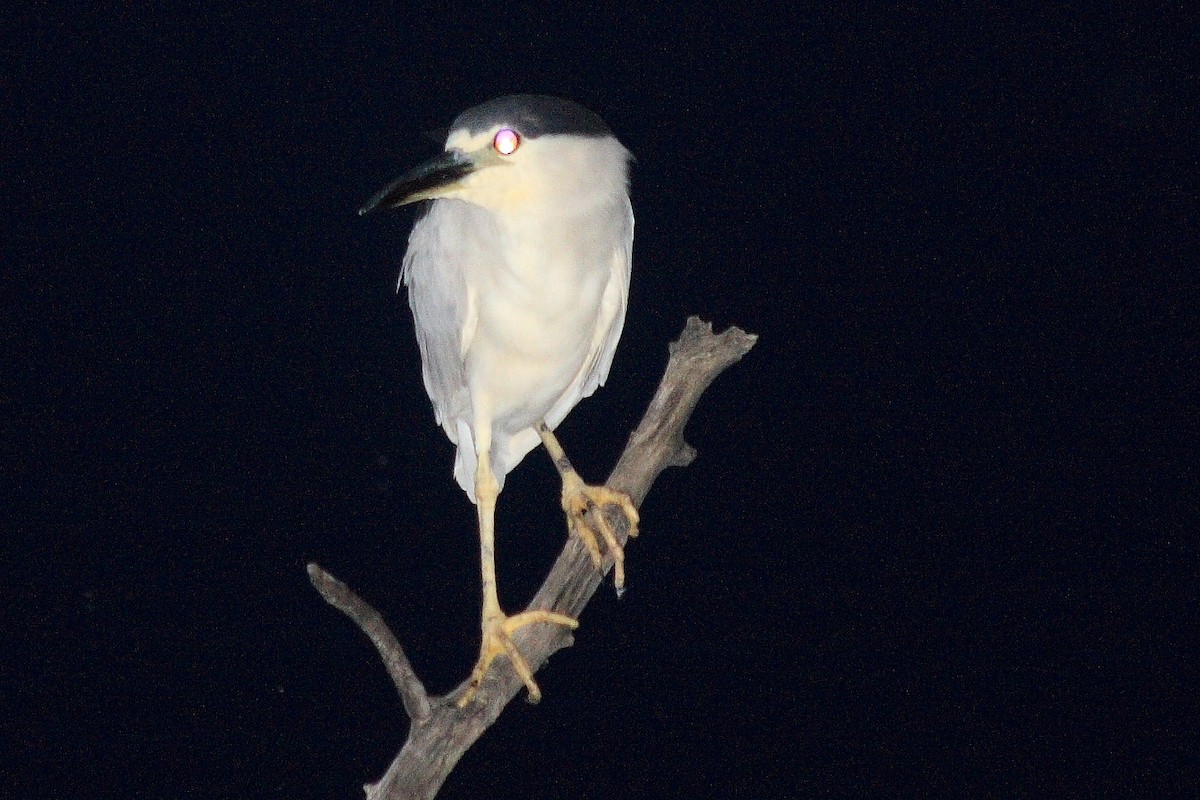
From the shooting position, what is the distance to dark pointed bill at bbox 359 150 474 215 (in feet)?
5.94

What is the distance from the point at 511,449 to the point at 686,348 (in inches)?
17.4

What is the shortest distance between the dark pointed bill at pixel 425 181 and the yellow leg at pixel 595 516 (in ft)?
2.06

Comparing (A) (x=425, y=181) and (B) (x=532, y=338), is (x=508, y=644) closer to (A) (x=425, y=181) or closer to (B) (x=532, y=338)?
(B) (x=532, y=338)

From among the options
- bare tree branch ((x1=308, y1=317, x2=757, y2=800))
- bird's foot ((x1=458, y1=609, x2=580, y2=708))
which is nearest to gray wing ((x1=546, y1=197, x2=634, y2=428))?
bare tree branch ((x1=308, y1=317, x2=757, y2=800))

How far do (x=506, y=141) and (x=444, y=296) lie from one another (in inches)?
13.4

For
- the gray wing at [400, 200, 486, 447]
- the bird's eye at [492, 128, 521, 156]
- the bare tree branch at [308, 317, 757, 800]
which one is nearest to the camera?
the bird's eye at [492, 128, 521, 156]

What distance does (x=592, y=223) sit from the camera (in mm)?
1962

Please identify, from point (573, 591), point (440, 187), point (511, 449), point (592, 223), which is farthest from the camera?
point (511, 449)

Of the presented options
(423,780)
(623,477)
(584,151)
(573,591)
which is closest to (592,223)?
(584,151)

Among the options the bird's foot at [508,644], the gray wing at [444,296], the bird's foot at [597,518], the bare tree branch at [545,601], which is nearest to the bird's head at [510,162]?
the gray wing at [444,296]

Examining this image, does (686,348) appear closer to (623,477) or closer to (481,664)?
(623,477)

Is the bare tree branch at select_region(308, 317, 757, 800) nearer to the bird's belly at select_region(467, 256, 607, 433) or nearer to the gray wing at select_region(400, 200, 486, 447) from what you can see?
the bird's belly at select_region(467, 256, 607, 433)

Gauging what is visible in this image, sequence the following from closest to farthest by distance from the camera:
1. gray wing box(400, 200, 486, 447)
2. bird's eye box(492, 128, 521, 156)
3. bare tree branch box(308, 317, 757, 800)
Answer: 1. bird's eye box(492, 128, 521, 156)
2. bare tree branch box(308, 317, 757, 800)
3. gray wing box(400, 200, 486, 447)

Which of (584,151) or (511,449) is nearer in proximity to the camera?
(584,151)
